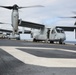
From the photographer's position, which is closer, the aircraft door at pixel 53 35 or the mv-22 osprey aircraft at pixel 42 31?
the mv-22 osprey aircraft at pixel 42 31

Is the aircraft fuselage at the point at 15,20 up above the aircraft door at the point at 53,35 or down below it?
above

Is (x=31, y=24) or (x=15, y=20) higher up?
(x=15, y=20)

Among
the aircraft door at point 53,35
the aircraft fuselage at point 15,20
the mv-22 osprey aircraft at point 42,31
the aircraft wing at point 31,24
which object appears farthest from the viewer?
the aircraft wing at point 31,24

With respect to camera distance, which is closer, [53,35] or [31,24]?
[53,35]

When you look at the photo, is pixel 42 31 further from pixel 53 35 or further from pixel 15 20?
pixel 53 35

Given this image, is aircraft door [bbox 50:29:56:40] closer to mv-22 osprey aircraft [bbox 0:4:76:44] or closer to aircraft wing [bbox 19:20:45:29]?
mv-22 osprey aircraft [bbox 0:4:76:44]

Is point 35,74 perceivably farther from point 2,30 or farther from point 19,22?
point 2,30

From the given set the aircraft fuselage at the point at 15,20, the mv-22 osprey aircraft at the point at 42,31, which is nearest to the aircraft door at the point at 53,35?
the mv-22 osprey aircraft at the point at 42,31

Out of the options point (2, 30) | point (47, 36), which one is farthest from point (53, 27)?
point (2, 30)

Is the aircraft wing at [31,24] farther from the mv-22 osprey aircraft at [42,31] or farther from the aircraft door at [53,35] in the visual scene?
the aircraft door at [53,35]

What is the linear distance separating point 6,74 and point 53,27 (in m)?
41.2

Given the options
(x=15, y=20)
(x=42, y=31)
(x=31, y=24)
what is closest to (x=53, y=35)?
(x=42, y=31)

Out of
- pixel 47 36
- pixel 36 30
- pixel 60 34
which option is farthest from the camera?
pixel 36 30

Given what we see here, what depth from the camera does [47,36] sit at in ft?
168
